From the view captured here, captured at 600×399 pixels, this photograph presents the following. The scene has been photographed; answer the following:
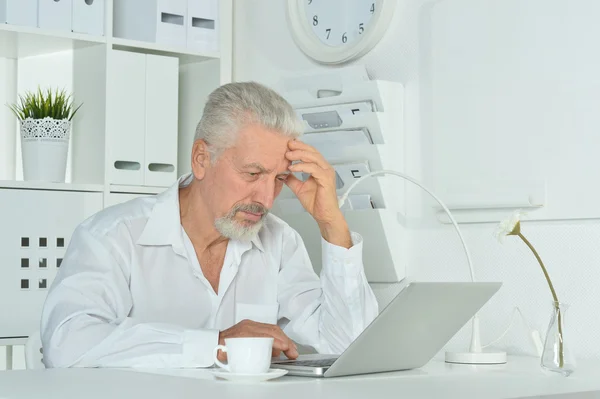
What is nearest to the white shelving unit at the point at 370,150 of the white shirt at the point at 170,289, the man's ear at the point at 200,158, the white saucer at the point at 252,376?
the white shirt at the point at 170,289

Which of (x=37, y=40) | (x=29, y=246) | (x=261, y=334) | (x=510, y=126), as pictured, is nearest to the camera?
(x=261, y=334)

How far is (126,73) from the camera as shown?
2971 mm

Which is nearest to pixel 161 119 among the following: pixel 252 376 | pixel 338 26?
pixel 338 26

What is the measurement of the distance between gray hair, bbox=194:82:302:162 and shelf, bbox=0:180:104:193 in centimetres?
75

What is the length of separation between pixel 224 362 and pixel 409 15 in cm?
125

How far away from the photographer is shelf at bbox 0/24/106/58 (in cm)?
282

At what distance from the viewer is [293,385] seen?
1.48 metres

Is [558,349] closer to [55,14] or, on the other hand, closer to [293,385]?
[293,385]

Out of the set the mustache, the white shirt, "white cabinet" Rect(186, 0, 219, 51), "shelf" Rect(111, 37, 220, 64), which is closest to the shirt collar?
the white shirt

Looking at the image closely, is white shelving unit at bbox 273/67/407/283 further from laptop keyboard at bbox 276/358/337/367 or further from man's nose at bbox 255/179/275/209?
laptop keyboard at bbox 276/358/337/367

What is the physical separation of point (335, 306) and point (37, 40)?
1.35 meters

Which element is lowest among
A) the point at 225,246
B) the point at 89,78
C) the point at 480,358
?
the point at 480,358

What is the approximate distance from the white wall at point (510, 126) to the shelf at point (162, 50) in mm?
662

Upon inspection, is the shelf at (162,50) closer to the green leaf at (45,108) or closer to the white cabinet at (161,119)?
the white cabinet at (161,119)
